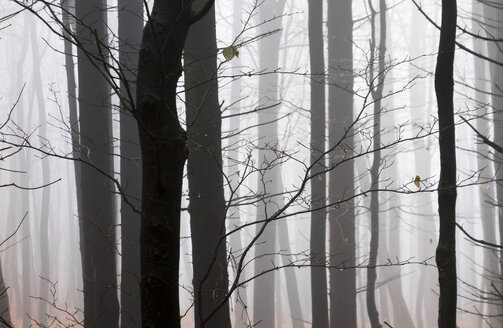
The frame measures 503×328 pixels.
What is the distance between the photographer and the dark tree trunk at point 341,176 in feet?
31.3

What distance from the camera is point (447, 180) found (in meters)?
3.82

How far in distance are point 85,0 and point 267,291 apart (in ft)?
35.0

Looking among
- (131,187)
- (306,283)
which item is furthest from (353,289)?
(306,283)

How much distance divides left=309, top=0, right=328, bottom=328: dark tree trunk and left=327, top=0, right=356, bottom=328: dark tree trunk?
255 mm

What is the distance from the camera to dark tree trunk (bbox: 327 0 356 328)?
9.54 metres

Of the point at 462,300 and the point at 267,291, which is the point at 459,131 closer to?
the point at 462,300

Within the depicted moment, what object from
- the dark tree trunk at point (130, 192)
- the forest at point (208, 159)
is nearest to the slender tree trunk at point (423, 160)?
the forest at point (208, 159)

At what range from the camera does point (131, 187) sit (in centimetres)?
863

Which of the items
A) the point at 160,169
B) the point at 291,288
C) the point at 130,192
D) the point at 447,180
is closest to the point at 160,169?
the point at 160,169

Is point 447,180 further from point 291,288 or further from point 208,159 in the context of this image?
point 291,288

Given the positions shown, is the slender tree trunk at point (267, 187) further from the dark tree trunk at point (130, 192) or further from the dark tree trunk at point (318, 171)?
the dark tree trunk at point (130, 192)

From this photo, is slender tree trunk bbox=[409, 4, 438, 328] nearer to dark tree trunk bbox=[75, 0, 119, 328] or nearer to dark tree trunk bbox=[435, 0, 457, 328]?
dark tree trunk bbox=[75, 0, 119, 328]

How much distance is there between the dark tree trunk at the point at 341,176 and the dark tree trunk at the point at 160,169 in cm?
663

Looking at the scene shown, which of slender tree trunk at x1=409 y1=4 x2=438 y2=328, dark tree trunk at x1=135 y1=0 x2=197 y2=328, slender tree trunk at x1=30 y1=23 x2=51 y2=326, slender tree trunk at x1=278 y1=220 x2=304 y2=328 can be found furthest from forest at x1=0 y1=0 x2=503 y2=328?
slender tree trunk at x1=30 y1=23 x2=51 y2=326
